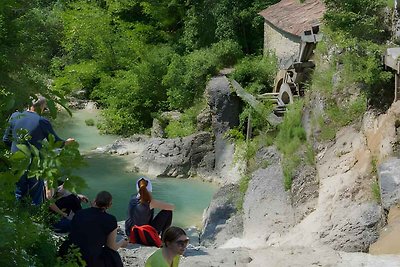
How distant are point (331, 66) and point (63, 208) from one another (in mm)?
6651

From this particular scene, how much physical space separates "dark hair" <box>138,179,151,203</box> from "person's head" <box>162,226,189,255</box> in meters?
3.02

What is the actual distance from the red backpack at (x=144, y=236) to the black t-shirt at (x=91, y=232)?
225cm

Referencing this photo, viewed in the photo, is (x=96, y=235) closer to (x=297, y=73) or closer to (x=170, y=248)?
(x=170, y=248)

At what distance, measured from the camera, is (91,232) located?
→ 5.42 m

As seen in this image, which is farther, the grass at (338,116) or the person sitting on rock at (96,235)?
the grass at (338,116)

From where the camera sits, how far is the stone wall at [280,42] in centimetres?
2177

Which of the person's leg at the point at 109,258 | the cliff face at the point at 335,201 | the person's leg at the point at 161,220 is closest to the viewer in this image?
the person's leg at the point at 109,258

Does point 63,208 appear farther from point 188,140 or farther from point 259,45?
point 259,45

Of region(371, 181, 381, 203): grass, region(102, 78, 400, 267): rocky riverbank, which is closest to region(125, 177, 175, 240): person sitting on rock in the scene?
region(102, 78, 400, 267): rocky riverbank

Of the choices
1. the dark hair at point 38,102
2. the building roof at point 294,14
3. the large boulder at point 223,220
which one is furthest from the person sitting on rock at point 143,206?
the building roof at point 294,14

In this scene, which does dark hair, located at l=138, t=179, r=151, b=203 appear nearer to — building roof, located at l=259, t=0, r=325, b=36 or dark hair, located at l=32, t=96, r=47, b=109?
dark hair, located at l=32, t=96, r=47, b=109

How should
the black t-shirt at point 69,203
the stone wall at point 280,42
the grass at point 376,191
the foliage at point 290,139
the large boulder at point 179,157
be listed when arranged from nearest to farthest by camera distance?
1. the black t-shirt at point 69,203
2. the grass at point 376,191
3. the foliage at point 290,139
4. the large boulder at point 179,157
5. the stone wall at point 280,42

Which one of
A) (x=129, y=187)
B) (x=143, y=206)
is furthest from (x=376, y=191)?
(x=129, y=187)

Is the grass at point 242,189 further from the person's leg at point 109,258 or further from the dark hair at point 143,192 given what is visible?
the person's leg at point 109,258
